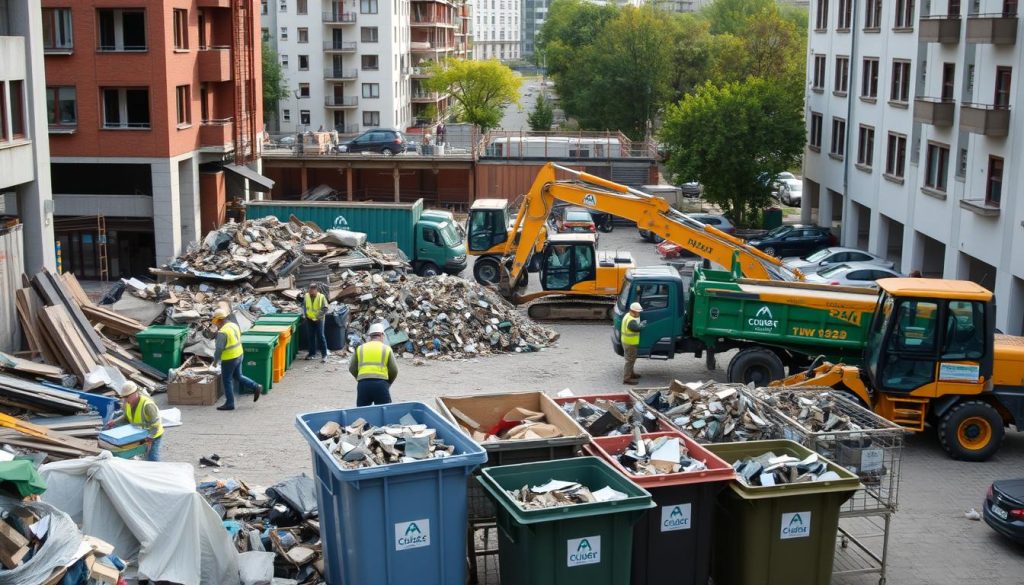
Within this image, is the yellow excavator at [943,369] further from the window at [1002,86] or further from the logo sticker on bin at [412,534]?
the window at [1002,86]

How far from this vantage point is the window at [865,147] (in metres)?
36.7

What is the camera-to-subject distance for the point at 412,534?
929 centimetres

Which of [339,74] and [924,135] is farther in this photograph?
[339,74]

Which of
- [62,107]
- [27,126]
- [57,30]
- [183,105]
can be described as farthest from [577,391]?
[57,30]

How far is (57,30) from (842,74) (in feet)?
86.7

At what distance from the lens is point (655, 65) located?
6462cm

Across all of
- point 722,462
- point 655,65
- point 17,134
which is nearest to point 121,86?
point 17,134

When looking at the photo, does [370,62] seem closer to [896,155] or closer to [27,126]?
[896,155]

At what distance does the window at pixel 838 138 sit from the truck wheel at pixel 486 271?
1464 cm

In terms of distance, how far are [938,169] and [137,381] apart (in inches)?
864

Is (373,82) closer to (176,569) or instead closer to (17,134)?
(17,134)

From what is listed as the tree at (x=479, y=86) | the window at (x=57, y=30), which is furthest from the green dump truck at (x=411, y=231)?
the tree at (x=479, y=86)

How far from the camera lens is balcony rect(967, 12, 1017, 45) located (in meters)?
25.4

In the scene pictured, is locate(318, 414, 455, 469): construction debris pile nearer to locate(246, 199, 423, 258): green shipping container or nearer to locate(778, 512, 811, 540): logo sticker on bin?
locate(778, 512, 811, 540): logo sticker on bin
